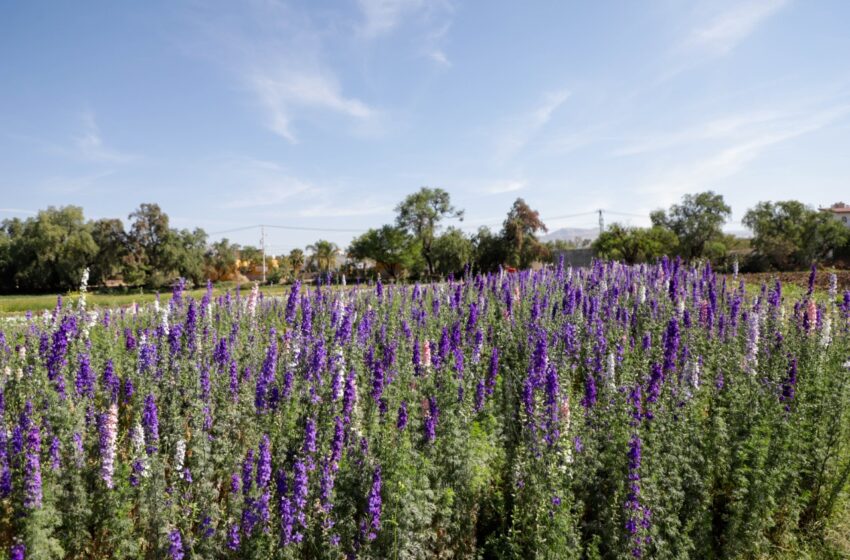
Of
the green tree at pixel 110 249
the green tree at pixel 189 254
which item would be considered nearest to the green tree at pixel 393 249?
the green tree at pixel 189 254

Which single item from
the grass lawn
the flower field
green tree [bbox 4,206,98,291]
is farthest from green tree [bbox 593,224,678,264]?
green tree [bbox 4,206,98,291]

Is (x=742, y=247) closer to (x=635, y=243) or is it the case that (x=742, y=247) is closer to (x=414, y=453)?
(x=635, y=243)

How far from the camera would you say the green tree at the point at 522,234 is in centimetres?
4325

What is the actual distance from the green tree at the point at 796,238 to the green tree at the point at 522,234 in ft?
57.5

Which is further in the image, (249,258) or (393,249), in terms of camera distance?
(249,258)

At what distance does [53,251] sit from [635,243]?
55.8 meters

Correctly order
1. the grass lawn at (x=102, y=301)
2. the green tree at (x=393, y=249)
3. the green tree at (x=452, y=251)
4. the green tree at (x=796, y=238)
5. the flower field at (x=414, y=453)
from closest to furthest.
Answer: the flower field at (x=414, y=453), the grass lawn at (x=102, y=301), the green tree at (x=796, y=238), the green tree at (x=452, y=251), the green tree at (x=393, y=249)

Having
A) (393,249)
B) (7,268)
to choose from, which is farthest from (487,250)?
(7,268)

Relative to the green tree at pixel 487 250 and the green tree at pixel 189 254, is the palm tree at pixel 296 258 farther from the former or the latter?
the green tree at pixel 487 250

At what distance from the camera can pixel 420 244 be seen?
49906 mm

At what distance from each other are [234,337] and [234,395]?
2.57 m

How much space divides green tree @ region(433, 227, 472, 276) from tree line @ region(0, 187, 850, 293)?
10 centimetres

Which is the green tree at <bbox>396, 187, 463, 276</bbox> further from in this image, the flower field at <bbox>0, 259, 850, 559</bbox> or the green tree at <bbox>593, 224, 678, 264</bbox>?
the flower field at <bbox>0, 259, 850, 559</bbox>

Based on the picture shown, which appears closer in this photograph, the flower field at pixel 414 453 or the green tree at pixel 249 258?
the flower field at pixel 414 453
